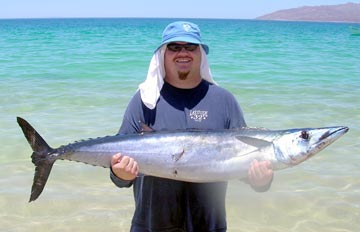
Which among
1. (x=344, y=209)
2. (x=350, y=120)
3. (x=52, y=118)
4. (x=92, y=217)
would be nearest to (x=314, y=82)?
(x=350, y=120)

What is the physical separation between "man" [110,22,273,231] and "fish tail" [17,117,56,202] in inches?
19.9

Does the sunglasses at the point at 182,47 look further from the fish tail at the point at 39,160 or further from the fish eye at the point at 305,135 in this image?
the fish tail at the point at 39,160

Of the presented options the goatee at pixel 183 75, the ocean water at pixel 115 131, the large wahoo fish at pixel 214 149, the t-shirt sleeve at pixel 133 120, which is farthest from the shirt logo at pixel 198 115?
the ocean water at pixel 115 131

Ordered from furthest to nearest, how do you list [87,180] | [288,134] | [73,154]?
[87,180], [73,154], [288,134]

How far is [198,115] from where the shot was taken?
354 centimetres

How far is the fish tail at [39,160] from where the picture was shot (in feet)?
12.0

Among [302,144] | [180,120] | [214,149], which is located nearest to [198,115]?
[180,120]

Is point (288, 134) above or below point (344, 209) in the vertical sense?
Result: above

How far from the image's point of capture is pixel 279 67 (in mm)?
22062

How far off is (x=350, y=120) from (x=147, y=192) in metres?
8.05

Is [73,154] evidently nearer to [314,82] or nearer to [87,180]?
[87,180]

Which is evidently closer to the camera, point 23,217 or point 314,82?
point 23,217

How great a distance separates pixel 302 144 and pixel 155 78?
112 centimetres

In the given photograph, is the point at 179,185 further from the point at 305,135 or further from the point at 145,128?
the point at 305,135
